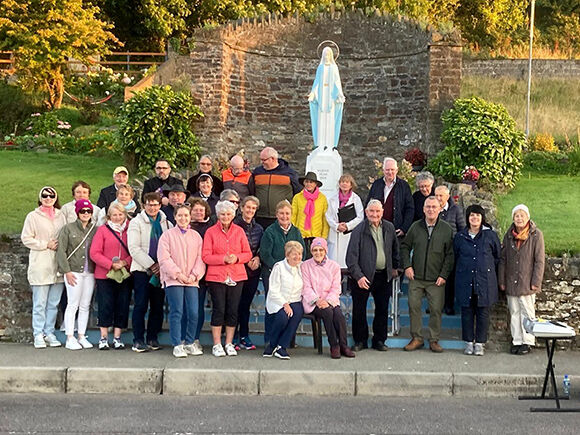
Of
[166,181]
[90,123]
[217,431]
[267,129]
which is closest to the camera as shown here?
[217,431]

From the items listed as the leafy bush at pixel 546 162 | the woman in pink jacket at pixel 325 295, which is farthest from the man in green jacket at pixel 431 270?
the leafy bush at pixel 546 162

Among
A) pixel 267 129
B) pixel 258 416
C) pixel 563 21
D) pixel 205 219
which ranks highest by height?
pixel 563 21

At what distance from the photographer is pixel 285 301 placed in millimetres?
9008

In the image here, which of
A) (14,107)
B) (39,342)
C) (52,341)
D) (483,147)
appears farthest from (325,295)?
(14,107)

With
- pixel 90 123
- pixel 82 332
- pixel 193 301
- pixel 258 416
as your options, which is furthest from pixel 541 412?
pixel 90 123

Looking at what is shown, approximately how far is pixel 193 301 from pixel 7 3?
817 inches

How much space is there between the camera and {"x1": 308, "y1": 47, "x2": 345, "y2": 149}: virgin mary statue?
47.9 feet

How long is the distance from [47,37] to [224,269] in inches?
768

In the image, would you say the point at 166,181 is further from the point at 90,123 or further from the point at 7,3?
the point at 7,3

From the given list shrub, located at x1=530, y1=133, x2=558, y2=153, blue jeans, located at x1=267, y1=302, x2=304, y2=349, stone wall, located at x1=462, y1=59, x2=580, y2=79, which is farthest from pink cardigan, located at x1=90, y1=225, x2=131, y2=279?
stone wall, located at x1=462, y1=59, x2=580, y2=79

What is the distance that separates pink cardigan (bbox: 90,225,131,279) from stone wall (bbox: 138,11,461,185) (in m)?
9.93

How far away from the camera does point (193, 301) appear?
912cm

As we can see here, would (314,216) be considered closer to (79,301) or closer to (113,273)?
(113,273)

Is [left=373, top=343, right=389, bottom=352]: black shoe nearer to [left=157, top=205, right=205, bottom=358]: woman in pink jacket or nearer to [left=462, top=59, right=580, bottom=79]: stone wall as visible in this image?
[left=157, top=205, right=205, bottom=358]: woman in pink jacket
